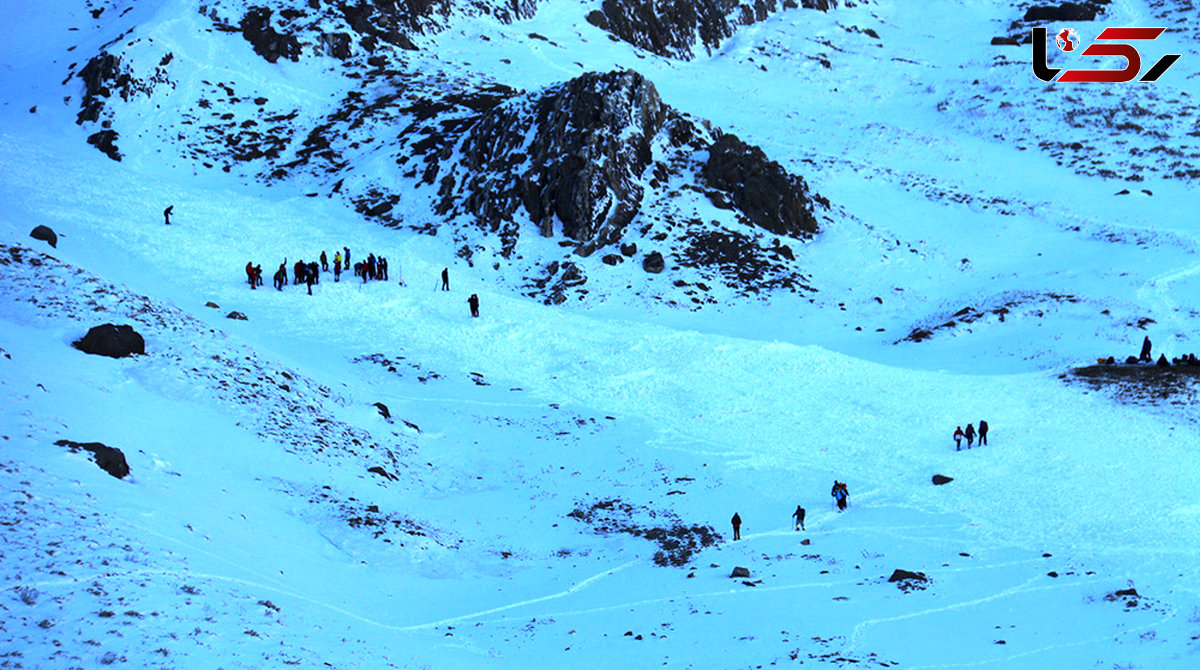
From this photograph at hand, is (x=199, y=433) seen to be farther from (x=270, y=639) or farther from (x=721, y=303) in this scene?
(x=721, y=303)

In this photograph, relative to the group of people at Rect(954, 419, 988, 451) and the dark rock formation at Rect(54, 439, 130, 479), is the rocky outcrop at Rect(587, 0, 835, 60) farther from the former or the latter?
the dark rock formation at Rect(54, 439, 130, 479)

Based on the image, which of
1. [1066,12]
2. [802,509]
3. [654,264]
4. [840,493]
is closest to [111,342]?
[802,509]

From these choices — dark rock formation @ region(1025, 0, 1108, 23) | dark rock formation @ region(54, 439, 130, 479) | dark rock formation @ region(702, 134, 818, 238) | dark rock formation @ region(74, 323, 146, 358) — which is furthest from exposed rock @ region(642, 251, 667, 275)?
dark rock formation @ region(1025, 0, 1108, 23)

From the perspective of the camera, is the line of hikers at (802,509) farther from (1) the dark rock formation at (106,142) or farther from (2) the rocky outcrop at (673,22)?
(2) the rocky outcrop at (673,22)

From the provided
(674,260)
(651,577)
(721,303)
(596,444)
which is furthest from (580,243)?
(651,577)

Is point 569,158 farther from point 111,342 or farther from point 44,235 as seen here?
point 111,342

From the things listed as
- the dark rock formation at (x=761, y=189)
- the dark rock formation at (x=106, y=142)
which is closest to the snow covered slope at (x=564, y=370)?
the dark rock formation at (x=106, y=142)
